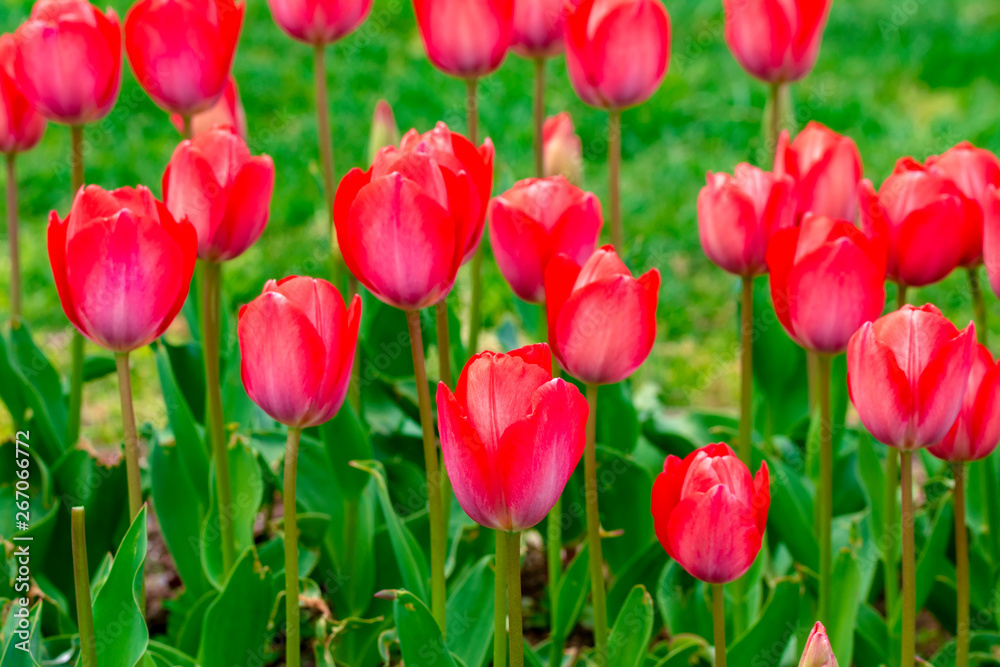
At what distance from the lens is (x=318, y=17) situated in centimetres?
178

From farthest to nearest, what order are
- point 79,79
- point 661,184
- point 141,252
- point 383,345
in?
point 661,184 → point 383,345 → point 79,79 → point 141,252

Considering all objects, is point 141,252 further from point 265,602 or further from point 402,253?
point 265,602

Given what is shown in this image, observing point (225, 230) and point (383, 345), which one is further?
point (383, 345)

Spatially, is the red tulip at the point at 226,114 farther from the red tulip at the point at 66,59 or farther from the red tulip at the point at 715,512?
the red tulip at the point at 715,512

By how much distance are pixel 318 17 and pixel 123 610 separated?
3.16 ft

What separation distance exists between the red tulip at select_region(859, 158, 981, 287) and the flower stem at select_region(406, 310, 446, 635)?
626mm

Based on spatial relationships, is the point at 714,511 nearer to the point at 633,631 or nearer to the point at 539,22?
the point at 633,631

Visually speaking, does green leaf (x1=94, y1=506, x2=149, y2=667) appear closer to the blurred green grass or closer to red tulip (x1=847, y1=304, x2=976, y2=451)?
red tulip (x1=847, y1=304, x2=976, y2=451)

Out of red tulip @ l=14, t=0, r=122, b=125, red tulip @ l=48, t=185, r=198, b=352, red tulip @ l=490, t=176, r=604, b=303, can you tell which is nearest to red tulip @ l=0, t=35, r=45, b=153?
red tulip @ l=14, t=0, r=122, b=125

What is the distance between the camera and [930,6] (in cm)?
532

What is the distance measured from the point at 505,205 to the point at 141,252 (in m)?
0.45

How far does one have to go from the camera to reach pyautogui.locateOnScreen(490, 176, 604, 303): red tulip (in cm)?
141

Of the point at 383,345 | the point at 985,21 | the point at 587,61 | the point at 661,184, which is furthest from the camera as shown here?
the point at 985,21

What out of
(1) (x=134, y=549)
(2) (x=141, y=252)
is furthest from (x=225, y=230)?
(1) (x=134, y=549)
